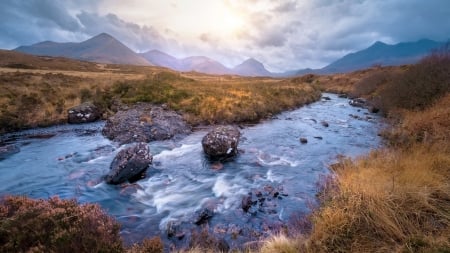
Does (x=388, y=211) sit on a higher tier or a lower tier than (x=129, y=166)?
higher

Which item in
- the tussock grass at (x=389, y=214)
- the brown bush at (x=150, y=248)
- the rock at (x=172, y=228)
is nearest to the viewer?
the tussock grass at (x=389, y=214)

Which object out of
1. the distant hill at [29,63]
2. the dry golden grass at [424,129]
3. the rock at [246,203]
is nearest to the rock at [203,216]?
the rock at [246,203]

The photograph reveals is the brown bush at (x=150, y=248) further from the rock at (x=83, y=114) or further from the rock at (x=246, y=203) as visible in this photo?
the rock at (x=83, y=114)

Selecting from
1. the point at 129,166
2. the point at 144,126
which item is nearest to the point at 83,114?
the point at 144,126

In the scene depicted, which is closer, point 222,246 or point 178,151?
point 222,246

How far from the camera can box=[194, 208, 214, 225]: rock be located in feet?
28.4

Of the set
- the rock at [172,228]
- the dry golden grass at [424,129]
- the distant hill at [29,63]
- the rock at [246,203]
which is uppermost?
the distant hill at [29,63]

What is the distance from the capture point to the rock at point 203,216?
28.4 feet

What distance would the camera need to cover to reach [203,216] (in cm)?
889

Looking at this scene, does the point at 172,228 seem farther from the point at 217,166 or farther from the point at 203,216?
the point at 217,166

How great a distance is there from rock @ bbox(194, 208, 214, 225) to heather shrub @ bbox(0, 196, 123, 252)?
3.27 metres

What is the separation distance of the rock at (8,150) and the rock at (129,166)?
7.02 meters

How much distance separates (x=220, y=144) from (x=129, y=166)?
4749 millimetres

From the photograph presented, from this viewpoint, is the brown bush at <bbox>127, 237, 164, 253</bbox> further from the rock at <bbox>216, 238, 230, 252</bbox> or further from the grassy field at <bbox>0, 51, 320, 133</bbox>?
the grassy field at <bbox>0, 51, 320, 133</bbox>
